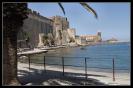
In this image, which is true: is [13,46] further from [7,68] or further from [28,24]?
[28,24]

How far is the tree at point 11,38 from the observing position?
9625mm

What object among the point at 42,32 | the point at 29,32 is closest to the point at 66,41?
the point at 42,32

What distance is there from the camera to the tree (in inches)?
379

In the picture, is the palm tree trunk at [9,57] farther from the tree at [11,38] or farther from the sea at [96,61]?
the sea at [96,61]

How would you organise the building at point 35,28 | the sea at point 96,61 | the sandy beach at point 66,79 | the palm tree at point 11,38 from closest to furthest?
the palm tree at point 11,38 → the sandy beach at point 66,79 → the sea at point 96,61 → the building at point 35,28

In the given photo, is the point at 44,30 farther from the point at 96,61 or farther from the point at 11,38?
the point at 11,38

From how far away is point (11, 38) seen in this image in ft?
32.0

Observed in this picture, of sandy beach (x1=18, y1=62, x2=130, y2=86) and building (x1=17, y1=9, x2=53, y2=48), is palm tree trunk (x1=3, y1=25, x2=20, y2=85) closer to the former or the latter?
sandy beach (x1=18, y1=62, x2=130, y2=86)

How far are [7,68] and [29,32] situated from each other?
98.4 meters

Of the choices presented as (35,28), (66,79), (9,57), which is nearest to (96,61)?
(66,79)

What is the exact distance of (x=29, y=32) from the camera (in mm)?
107562

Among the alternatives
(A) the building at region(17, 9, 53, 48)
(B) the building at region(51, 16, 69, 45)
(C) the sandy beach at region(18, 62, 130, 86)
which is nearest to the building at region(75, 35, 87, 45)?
(B) the building at region(51, 16, 69, 45)

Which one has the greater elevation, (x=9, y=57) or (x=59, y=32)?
(x=59, y=32)

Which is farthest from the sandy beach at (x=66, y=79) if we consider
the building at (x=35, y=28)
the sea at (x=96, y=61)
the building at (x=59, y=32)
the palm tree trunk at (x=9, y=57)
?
the building at (x=59, y=32)
